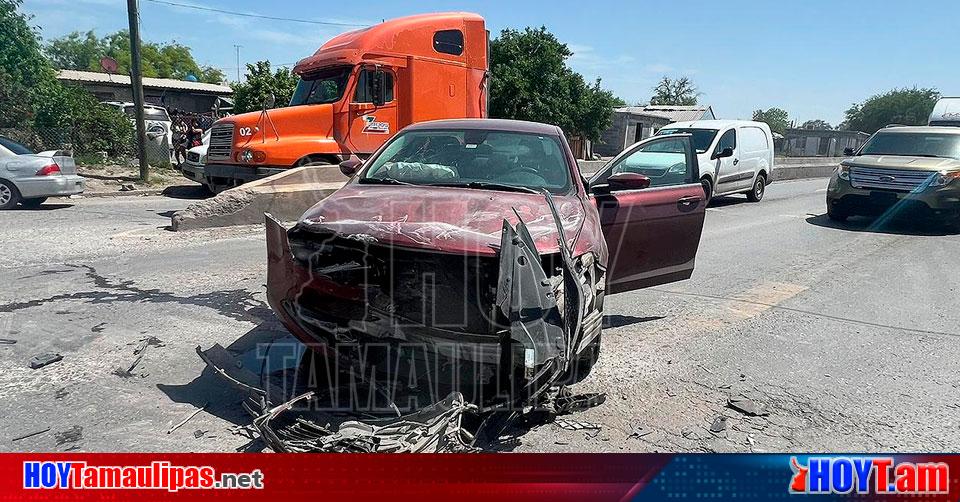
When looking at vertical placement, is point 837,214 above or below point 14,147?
below

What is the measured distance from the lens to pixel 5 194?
11.1 m

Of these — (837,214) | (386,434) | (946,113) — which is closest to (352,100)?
(837,214)

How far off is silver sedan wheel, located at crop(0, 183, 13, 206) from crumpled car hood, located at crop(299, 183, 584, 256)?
32.0 feet

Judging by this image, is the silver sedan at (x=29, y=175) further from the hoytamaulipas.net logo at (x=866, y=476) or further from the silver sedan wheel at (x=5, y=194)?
the hoytamaulipas.net logo at (x=866, y=476)

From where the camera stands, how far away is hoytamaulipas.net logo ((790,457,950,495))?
2596 millimetres

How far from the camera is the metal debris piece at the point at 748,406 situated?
3887 mm

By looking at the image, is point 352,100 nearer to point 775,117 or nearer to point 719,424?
point 719,424

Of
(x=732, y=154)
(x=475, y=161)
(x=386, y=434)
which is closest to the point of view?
(x=386, y=434)

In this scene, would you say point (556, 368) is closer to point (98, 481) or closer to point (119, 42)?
point (98, 481)

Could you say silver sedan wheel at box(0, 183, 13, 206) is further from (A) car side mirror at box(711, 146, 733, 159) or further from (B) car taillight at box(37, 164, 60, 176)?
(A) car side mirror at box(711, 146, 733, 159)

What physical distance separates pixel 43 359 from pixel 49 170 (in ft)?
28.4

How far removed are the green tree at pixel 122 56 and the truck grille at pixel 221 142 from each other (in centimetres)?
5678

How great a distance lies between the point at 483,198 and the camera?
412cm

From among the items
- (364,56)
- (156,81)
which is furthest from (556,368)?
(156,81)
